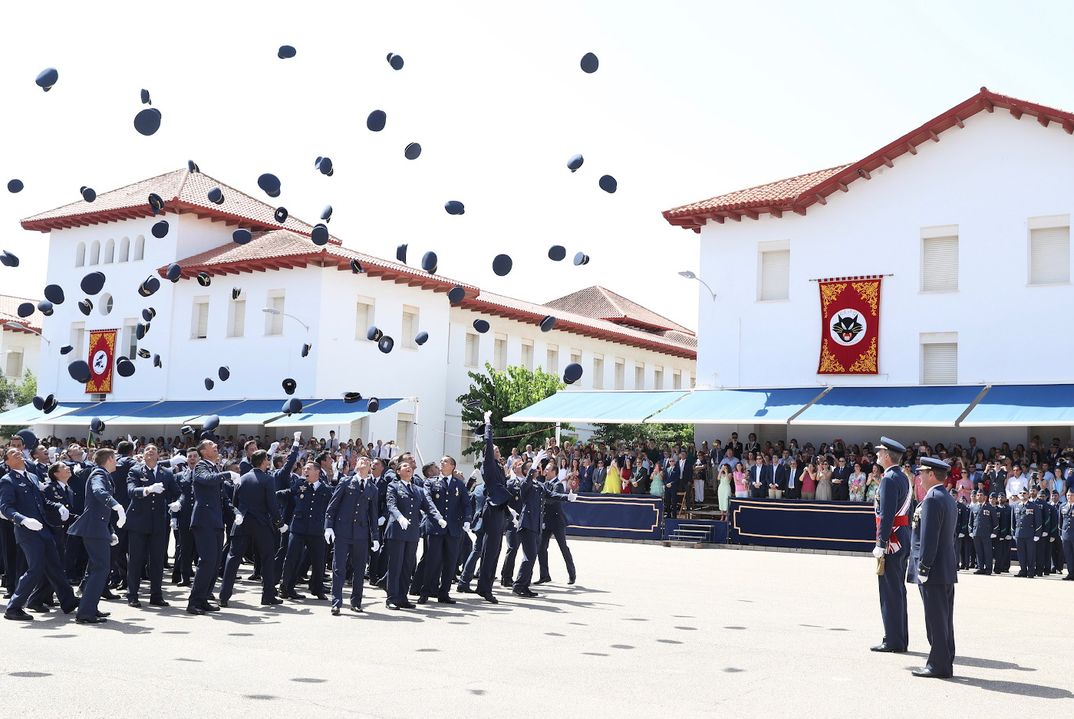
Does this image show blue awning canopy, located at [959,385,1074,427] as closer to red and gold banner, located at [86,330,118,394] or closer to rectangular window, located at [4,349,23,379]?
red and gold banner, located at [86,330,118,394]

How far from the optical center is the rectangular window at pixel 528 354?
47.8 meters

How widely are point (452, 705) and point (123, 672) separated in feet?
8.47

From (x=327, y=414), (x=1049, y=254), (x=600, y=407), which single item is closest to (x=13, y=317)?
(x=327, y=414)

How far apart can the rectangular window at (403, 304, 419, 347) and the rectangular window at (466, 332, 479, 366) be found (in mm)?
3386

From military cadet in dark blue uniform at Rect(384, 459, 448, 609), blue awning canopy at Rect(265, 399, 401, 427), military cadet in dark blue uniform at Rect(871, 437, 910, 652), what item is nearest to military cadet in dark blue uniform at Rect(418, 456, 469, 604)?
military cadet in dark blue uniform at Rect(384, 459, 448, 609)

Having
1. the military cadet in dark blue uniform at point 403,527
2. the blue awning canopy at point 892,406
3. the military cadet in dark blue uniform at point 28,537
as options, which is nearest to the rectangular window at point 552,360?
the blue awning canopy at point 892,406

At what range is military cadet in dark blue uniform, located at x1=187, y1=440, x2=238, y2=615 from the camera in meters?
12.1

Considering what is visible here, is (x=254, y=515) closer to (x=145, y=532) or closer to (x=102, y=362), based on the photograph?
(x=145, y=532)

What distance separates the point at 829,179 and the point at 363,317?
17752mm

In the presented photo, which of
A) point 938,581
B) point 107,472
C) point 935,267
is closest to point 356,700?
point 938,581

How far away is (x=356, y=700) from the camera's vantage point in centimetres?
742

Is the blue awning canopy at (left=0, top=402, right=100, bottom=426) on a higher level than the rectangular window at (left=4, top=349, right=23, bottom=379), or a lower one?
lower

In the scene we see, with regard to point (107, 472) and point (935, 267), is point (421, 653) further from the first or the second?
point (935, 267)

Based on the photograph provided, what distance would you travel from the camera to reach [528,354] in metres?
48.1
